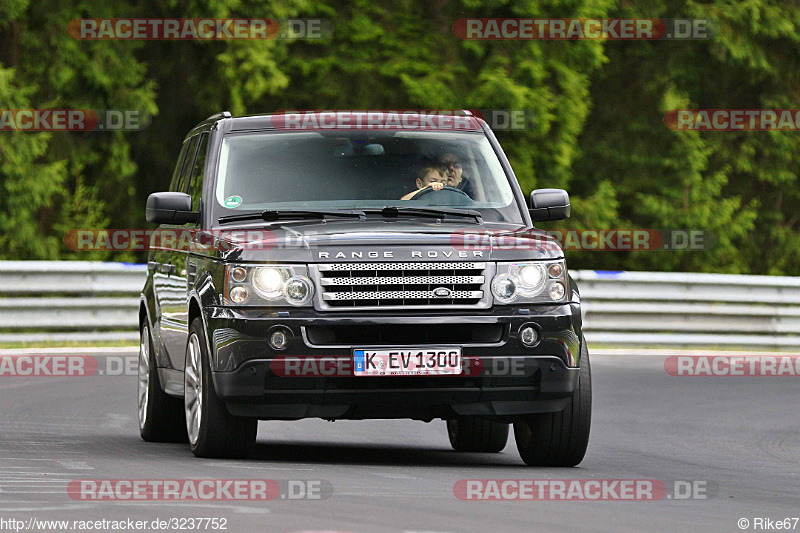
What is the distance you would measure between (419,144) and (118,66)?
58.6 ft

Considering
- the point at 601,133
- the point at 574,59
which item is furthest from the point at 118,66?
the point at 601,133

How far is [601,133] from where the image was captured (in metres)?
38.8

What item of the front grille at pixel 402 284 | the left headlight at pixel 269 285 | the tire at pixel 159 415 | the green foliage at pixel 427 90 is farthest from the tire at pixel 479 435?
the green foliage at pixel 427 90

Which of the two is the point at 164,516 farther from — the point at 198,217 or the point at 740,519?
the point at 198,217

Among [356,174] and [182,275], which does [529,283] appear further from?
[182,275]

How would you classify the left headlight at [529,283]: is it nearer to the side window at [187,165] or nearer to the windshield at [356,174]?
the windshield at [356,174]

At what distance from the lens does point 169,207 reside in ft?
36.7

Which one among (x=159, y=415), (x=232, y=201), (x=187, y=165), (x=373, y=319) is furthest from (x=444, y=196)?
(x=159, y=415)

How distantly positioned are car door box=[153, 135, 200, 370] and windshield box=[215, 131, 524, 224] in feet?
1.99

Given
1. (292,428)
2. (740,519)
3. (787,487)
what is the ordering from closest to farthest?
(740,519), (787,487), (292,428)

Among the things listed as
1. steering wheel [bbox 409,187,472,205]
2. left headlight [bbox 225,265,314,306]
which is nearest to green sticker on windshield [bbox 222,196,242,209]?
steering wheel [bbox 409,187,472,205]

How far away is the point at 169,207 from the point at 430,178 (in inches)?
61.7

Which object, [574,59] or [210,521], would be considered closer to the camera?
[210,521]

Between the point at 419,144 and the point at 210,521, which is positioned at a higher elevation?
the point at 419,144
